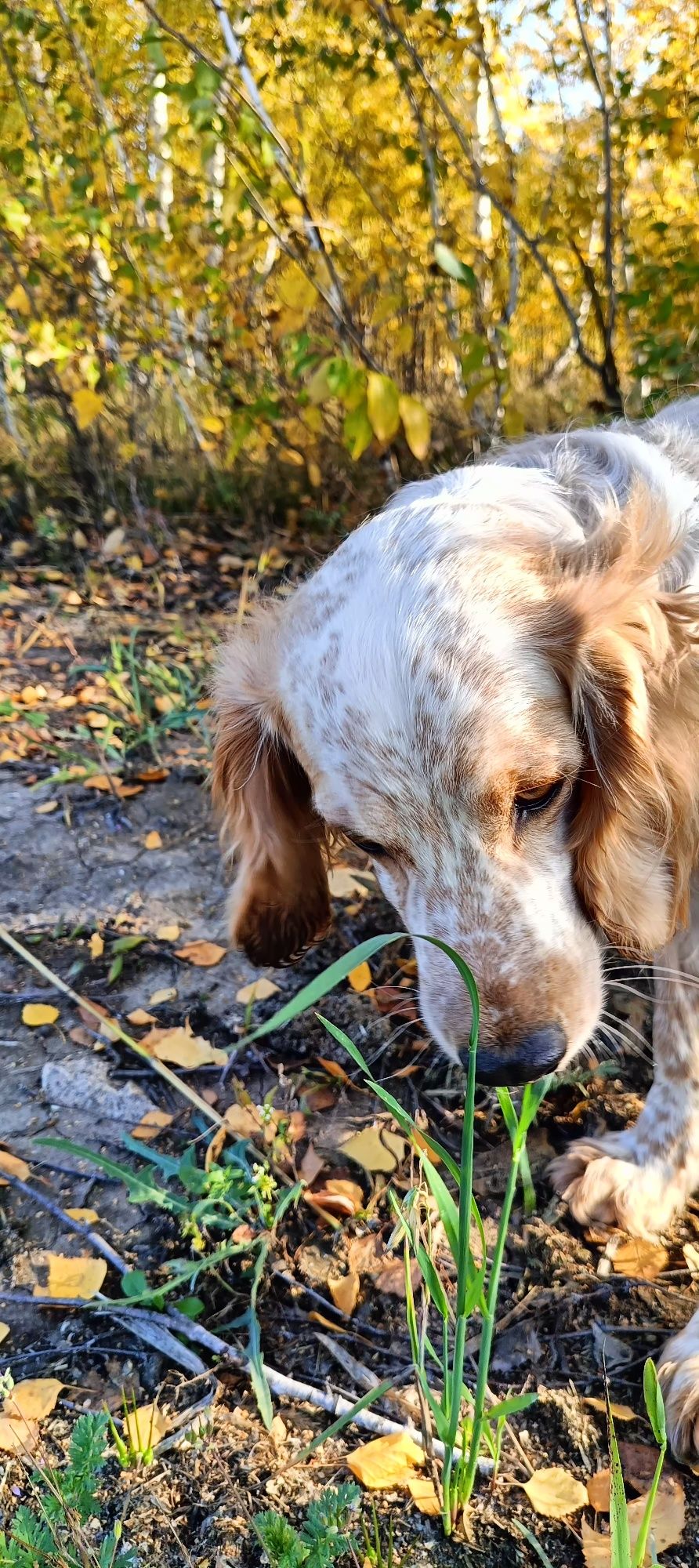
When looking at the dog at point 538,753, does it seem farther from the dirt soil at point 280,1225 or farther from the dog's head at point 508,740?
the dirt soil at point 280,1225

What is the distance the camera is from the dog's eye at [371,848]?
186cm

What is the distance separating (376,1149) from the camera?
81.5 inches

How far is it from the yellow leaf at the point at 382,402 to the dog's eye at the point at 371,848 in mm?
1578

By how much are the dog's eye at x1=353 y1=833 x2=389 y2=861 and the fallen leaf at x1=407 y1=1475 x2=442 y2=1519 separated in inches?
39.2

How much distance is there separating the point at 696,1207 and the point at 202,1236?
0.99m

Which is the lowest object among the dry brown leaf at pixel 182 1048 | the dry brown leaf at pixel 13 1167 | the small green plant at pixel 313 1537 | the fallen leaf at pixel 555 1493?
the fallen leaf at pixel 555 1493

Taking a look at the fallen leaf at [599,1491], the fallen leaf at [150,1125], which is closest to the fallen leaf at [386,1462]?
the fallen leaf at [599,1491]

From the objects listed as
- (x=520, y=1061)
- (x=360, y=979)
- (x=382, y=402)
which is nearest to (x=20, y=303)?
(x=382, y=402)

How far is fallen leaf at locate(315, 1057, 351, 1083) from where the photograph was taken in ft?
7.46

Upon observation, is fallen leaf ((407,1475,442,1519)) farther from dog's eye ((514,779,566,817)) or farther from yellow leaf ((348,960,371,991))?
yellow leaf ((348,960,371,991))

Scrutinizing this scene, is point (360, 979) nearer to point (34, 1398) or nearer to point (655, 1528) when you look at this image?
point (34, 1398)

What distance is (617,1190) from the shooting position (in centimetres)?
190

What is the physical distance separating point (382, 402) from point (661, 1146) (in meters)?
2.18

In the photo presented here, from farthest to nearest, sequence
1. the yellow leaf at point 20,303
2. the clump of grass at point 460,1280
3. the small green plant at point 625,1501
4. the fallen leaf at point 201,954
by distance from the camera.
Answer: the yellow leaf at point 20,303 < the fallen leaf at point 201,954 < the clump of grass at point 460,1280 < the small green plant at point 625,1501
